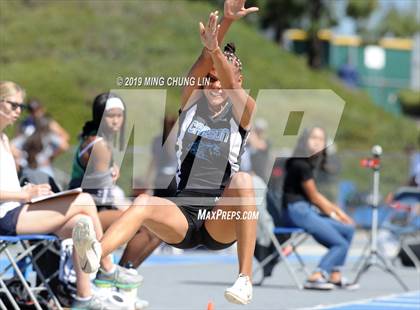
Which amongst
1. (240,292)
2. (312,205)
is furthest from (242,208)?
(312,205)

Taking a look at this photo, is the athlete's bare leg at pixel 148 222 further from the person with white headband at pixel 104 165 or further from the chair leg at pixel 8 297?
the person with white headband at pixel 104 165

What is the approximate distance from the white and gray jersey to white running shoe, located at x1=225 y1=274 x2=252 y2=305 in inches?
25.6

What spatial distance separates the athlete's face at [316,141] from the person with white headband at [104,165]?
2.91 meters

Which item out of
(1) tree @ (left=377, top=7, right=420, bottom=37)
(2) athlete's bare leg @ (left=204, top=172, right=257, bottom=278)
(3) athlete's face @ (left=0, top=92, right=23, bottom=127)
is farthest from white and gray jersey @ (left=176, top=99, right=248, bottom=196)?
(1) tree @ (left=377, top=7, right=420, bottom=37)

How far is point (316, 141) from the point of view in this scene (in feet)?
38.2

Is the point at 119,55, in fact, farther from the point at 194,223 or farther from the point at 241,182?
the point at 241,182

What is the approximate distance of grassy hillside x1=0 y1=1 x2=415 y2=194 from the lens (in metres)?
29.4

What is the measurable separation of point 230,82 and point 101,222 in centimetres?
241

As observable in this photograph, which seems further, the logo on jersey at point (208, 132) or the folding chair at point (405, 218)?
the folding chair at point (405, 218)

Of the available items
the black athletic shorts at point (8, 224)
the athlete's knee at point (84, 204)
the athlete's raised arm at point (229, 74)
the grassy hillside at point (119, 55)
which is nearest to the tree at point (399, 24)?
the grassy hillside at point (119, 55)

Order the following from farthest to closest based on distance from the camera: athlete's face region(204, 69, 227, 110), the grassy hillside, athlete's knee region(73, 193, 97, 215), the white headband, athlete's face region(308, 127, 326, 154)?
the grassy hillside, athlete's face region(308, 127, 326, 154), the white headband, athlete's knee region(73, 193, 97, 215), athlete's face region(204, 69, 227, 110)

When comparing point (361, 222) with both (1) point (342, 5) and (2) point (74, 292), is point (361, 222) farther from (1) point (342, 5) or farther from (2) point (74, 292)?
(1) point (342, 5)

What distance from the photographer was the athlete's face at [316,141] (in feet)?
38.0

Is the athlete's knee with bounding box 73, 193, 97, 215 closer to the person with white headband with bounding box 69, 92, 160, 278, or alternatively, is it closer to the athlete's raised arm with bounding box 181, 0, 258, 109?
the person with white headband with bounding box 69, 92, 160, 278
